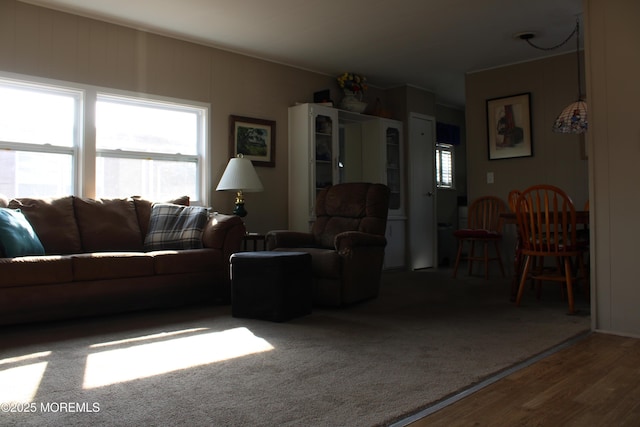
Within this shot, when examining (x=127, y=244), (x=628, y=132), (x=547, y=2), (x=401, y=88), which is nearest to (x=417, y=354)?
(x=628, y=132)

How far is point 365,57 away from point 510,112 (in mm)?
1774

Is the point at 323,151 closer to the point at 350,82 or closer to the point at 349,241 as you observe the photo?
the point at 350,82

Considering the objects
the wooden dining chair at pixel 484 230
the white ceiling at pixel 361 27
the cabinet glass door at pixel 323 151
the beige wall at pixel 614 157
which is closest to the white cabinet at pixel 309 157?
the cabinet glass door at pixel 323 151

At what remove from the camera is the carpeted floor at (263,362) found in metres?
1.83

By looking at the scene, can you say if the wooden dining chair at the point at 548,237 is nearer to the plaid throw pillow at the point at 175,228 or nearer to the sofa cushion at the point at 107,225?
the plaid throw pillow at the point at 175,228

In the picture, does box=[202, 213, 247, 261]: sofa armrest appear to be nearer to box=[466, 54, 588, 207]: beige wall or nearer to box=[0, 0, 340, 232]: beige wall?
box=[0, 0, 340, 232]: beige wall

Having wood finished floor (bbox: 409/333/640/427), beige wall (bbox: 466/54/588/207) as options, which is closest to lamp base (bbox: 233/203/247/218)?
beige wall (bbox: 466/54/588/207)

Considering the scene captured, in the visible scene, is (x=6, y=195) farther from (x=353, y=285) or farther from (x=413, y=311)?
(x=413, y=311)

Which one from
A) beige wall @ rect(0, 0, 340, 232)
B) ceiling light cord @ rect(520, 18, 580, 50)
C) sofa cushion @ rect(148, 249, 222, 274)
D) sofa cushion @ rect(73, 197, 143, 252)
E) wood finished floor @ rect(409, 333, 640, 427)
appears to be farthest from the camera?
ceiling light cord @ rect(520, 18, 580, 50)

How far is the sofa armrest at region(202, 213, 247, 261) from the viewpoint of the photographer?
159 inches

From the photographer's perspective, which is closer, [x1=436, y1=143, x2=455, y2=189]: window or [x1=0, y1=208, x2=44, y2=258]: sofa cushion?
[x1=0, y1=208, x2=44, y2=258]: sofa cushion

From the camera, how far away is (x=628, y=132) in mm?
2965

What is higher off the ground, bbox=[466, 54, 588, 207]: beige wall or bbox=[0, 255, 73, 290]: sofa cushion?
bbox=[466, 54, 588, 207]: beige wall

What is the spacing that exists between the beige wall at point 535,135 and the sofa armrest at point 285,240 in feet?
8.43
